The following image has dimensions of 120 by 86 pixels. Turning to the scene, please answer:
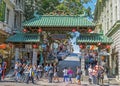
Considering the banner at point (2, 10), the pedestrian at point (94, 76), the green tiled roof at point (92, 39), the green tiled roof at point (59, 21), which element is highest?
the banner at point (2, 10)

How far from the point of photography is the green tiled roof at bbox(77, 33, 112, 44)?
29.1 m

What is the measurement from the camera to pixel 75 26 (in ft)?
97.5

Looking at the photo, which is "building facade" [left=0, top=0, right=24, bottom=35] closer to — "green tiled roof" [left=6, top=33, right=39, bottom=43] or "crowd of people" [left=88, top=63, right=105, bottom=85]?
"green tiled roof" [left=6, top=33, right=39, bottom=43]

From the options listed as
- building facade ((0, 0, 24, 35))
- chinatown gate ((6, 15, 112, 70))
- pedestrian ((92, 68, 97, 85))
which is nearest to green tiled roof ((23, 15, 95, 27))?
chinatown gate ((6, 15, 112, 70))

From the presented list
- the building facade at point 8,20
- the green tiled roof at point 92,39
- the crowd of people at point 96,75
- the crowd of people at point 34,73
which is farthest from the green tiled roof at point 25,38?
the crowd of people at point 96,75

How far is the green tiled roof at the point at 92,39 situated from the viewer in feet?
95.5

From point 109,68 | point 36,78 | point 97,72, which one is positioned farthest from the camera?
point 109,68

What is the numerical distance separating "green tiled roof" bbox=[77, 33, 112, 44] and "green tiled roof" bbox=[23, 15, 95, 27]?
123 cm

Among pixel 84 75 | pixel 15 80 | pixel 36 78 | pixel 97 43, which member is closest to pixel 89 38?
pixel 97 43

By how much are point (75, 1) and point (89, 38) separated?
14.1 m

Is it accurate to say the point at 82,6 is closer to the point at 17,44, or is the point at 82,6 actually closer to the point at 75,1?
the point at 75,1

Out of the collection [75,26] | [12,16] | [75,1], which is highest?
[75,1]

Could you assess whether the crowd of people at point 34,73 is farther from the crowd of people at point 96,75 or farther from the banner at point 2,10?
the banner at point 2,10

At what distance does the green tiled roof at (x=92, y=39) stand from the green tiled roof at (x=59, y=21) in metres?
1.23
